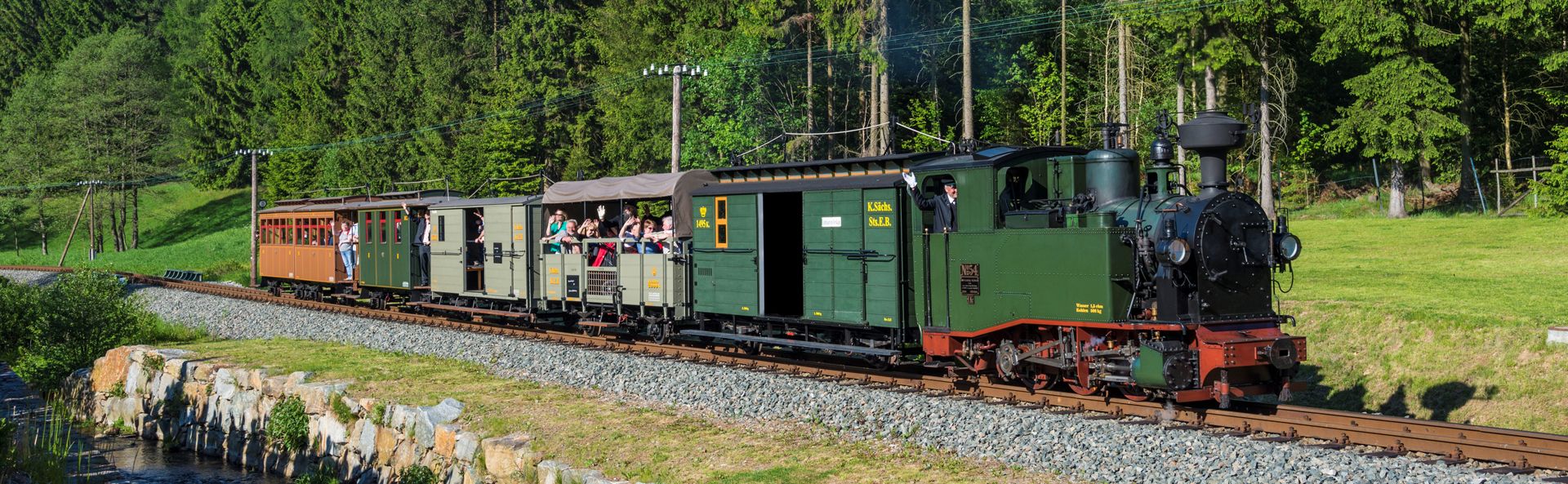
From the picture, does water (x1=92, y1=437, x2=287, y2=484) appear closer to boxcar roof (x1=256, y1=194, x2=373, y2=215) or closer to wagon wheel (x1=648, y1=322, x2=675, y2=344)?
wagon wheel (x1=648, y1=322, x2=675, y2=344)

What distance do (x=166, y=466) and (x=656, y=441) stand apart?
10.4 metres

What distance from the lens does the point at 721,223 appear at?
58.5 ft

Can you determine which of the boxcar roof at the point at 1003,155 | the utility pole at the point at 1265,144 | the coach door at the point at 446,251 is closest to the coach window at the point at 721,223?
the boxcar roof at the point at 1003,155

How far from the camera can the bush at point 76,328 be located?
926 inches

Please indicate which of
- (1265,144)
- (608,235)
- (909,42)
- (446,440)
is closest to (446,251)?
(608,235)

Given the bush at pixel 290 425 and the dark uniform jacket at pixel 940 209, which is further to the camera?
the bush at pixel 290 425

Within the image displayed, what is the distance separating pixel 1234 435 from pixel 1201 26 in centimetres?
2609

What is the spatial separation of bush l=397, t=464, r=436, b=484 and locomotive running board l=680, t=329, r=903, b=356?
5.34 metres

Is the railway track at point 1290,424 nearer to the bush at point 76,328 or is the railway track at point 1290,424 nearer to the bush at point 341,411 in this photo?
the bush at point 341,411

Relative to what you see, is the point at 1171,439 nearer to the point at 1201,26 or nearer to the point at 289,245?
the point at 1201,26

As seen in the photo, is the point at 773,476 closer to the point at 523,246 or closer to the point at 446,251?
the point at 523,246

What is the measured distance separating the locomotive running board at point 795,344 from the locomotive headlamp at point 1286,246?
4.84 m

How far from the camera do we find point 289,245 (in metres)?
33.2

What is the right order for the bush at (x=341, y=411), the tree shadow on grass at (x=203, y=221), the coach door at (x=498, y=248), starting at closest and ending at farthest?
the bush at (x=341, y=411), the coach door at (x=498, y=248), the tree shadow on grass at (x=203, y=221)
